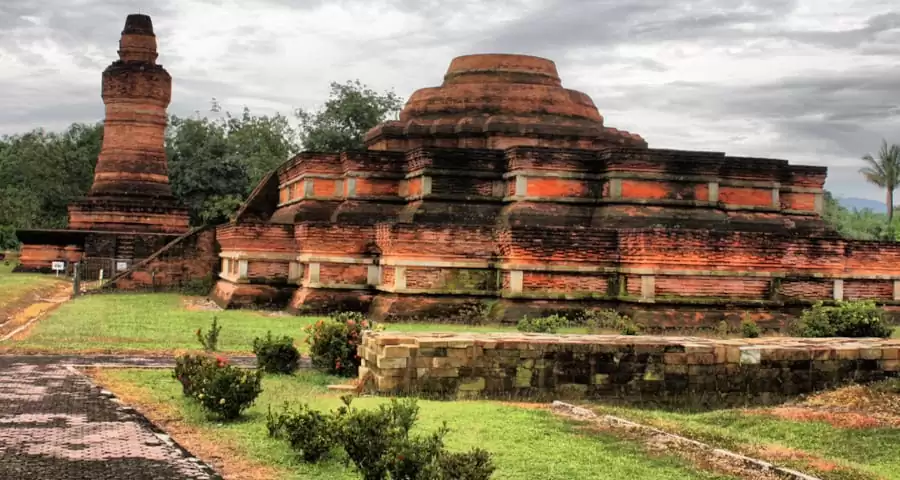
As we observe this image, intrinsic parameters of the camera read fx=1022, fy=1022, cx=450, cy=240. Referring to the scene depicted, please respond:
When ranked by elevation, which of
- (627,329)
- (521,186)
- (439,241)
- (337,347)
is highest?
(521,186)

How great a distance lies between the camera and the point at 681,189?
60.5 feet

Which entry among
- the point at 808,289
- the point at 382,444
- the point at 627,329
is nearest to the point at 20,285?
the point at 627,329

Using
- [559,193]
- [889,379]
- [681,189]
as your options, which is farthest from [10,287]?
[889,379]

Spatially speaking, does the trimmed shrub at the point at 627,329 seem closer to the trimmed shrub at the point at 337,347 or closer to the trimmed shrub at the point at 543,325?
the trimmed shrub at the point at 543,325

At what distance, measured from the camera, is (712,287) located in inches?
666

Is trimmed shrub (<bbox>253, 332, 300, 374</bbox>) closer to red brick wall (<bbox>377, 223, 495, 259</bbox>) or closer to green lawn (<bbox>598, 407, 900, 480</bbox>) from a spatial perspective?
green lawn (<bbox>598, 407, 900, 480</bbox>)

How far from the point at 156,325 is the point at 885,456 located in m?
11.6

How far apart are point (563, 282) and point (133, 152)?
18854 mm

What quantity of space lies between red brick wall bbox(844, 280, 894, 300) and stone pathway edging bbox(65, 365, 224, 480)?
42.5ft

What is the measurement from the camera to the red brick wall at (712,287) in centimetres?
1673

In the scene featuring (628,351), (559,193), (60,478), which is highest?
(559,193)

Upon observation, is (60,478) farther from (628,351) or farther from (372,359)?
(628,351)

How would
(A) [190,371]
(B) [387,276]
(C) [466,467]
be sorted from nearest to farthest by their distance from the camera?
1. (C) [466,467]
2. (A) [190,371]
3. (B) [387,276]

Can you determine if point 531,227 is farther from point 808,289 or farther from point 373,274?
point 808,289
